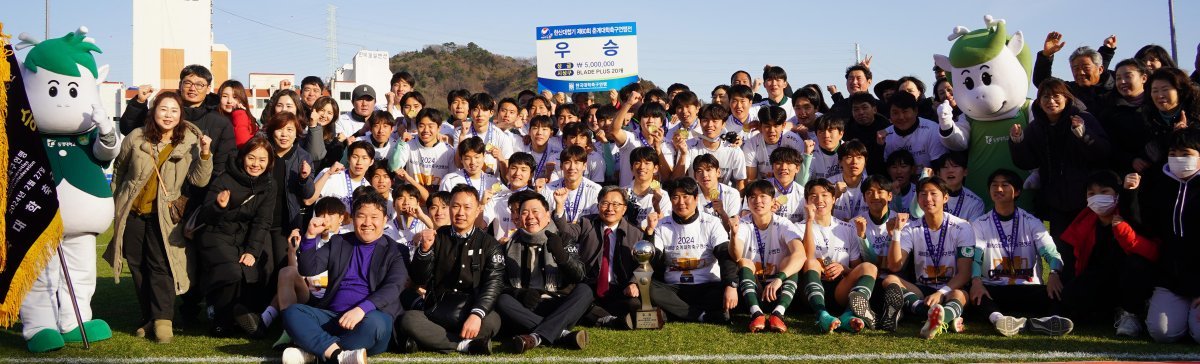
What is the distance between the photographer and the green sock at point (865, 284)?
6703 millimetres

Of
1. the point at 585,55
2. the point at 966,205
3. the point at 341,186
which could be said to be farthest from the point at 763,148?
the point at 585,55

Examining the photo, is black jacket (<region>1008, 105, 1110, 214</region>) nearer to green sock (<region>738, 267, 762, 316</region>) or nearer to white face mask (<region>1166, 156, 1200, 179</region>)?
white face mask (<region>1166, 156, 1200, 179</region>)

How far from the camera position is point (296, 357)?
224 inches

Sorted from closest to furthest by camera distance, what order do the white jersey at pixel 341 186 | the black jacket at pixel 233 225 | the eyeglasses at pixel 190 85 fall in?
the black jacket at pixel 233 225
the eyeglasses at pixel 190 85
the white jersey at pixel 341 186

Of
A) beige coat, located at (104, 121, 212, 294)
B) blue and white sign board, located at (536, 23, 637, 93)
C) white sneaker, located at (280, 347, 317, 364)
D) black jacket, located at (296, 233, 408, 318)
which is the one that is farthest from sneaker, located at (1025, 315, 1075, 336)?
blue and white sign board, located at (536, 23, 637, 93)

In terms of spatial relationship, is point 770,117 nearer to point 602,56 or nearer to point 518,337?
point 518,337

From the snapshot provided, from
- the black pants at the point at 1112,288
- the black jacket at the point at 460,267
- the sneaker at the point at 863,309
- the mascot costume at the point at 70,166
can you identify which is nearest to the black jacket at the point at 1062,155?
the black pants at the point at 1112,288

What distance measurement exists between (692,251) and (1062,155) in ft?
9.29

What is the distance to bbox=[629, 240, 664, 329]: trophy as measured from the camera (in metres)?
6.79

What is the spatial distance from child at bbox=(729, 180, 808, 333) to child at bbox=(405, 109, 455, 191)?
284cm

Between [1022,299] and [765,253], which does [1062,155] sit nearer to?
[1022,299]

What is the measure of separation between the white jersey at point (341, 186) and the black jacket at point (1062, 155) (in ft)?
17.1

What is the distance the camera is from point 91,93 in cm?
646

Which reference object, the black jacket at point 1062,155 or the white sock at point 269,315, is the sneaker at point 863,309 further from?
the white sock at point 269,315
